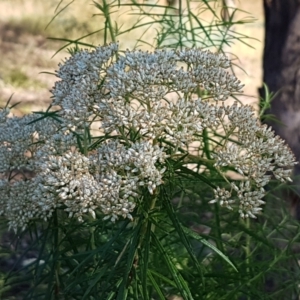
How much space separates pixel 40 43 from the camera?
9.02 metres

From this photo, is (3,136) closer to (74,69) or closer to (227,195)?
(74,69)

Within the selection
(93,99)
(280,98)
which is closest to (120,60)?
(93,99)

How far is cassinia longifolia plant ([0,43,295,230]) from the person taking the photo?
1.48m

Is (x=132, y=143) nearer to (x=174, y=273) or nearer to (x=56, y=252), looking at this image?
(x=174, y=273)

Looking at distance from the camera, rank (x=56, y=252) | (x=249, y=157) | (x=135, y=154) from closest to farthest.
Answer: (x=135, y=154) → (x=249, y=157) → (x=56, y=252)

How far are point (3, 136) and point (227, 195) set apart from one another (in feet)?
2.12

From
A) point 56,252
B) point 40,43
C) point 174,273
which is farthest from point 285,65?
point 40,43

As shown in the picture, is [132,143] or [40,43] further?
[40,43]

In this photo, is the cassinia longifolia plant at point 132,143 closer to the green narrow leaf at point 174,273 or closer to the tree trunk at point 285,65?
the green narrow leaf at point 174,273

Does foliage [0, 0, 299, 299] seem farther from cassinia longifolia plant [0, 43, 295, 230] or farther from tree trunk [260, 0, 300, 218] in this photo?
tree trunk [260, 0, 300, 218]

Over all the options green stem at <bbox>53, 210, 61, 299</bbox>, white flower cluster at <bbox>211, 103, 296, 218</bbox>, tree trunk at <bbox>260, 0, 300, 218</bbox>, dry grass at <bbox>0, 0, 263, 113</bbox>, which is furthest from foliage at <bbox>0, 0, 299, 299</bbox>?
dry grass at <bbox>0, 0, 263, 113</bbox>

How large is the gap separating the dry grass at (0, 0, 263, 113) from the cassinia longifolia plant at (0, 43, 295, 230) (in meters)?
5.32

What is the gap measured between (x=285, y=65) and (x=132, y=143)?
2.04 m

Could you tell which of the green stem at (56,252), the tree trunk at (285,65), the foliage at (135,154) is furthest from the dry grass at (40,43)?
the foliage at (135,154)
